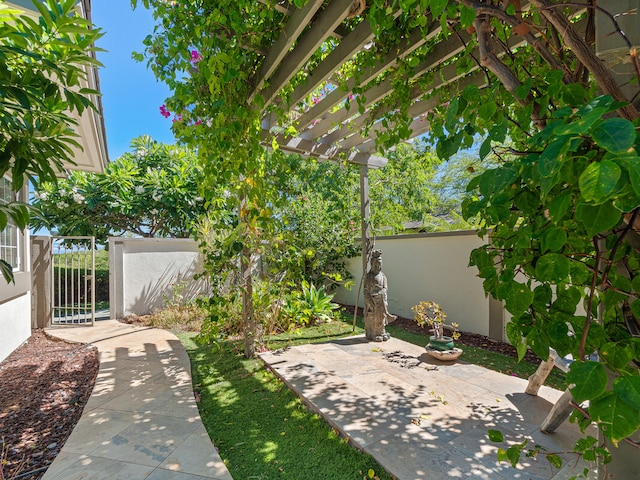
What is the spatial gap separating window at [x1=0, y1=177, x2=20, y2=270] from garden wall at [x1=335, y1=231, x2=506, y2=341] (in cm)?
599

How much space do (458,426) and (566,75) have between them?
244 centimetres

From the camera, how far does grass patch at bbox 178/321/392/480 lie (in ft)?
6.72

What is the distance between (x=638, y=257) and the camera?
2.78ft

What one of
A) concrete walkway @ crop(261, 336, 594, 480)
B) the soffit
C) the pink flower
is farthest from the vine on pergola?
the pink flower

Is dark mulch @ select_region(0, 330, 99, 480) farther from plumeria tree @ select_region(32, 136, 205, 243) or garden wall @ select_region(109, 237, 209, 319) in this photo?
plumeria tree @ select_region(32, 136, 205, 243)

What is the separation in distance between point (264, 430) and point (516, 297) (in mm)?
2332

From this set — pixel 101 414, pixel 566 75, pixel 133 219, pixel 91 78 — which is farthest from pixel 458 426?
pixel 133 219

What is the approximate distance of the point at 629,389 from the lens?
60 cm

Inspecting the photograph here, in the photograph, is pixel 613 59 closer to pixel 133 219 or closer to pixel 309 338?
pixel 309 338

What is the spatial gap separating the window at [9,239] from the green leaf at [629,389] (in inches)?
224

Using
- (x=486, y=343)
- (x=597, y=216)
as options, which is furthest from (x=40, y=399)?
(x=486, y=343)

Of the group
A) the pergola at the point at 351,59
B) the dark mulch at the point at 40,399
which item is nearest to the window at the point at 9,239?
the dark mulch at the point at 40,399

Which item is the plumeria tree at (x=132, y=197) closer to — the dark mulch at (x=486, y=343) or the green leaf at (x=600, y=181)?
the dark mulch at (x=486, y=343)

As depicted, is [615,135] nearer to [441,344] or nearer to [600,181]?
[600,181]
